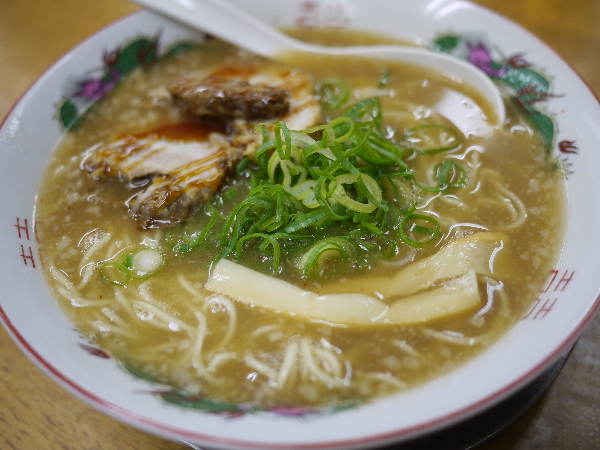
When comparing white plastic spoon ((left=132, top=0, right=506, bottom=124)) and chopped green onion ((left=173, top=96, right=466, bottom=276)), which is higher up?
white plastic spoon ((left=132, top=0, right=506, bottom=124))

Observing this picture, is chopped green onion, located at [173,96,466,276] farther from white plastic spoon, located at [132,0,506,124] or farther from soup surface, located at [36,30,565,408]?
white plastic spoon, located at [132,0,506,124]

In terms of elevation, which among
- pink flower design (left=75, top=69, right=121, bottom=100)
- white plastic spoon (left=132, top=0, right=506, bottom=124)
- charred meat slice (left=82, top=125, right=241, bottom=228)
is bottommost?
charred meat slice (left=82, top=125, right=241, bottom=228)

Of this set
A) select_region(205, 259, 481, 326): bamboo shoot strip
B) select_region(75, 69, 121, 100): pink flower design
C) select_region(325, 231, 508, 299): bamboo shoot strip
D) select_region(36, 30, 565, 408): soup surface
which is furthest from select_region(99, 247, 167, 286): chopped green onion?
select_region(75, 69, 121, 100): pink flower design

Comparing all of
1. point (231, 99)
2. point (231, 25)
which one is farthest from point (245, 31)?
point (231, 99)

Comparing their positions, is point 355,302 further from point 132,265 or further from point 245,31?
point 245,31

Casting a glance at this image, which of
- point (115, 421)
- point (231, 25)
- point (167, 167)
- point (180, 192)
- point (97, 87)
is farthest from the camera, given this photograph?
point (231, 25)

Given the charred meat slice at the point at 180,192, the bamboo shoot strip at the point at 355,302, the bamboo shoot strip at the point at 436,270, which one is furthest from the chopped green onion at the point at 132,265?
the bamboo shoot strip at the point at 436,270

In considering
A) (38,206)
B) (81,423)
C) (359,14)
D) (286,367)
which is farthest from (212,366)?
(359,14)
